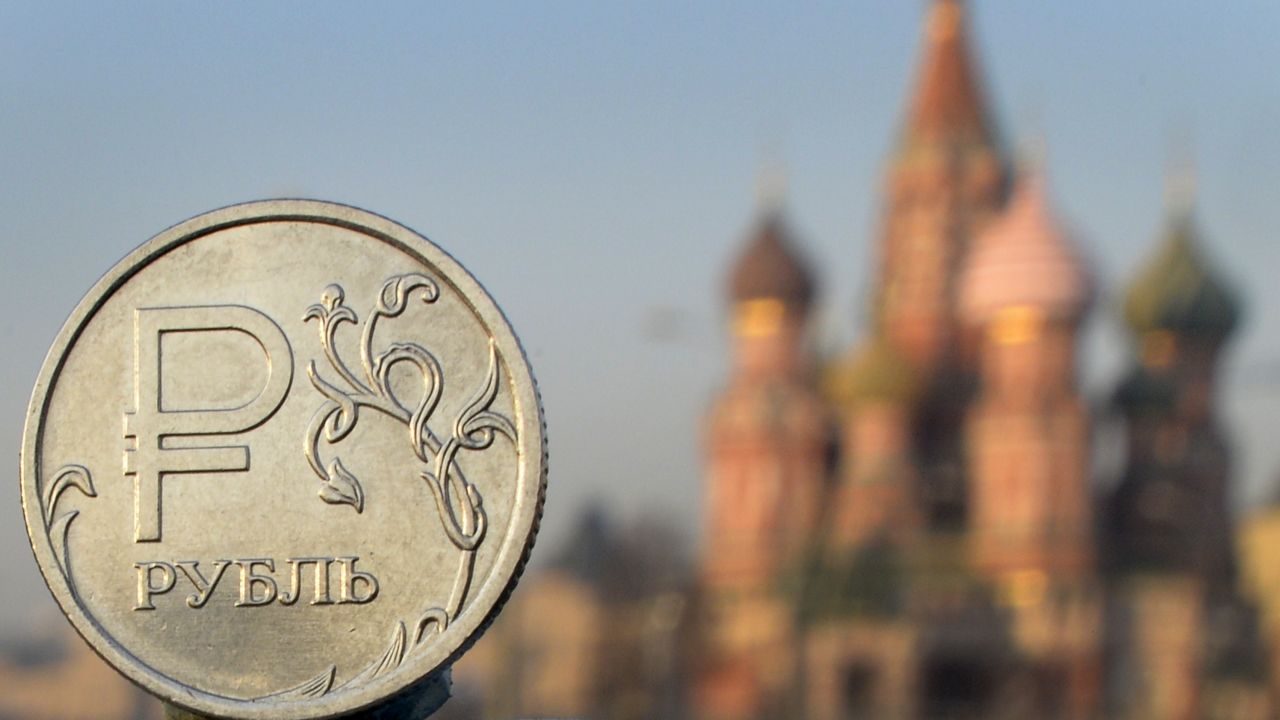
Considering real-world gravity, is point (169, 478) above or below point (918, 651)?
above

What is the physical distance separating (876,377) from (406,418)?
1631 inches

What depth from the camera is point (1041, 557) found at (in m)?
42.0

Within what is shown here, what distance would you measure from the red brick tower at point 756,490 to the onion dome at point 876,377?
75 centimetres

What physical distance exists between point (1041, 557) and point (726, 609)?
5795 millimetres

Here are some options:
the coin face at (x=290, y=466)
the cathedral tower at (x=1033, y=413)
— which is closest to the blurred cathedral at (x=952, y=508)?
the cathedral tower at (x=1033, y=413)

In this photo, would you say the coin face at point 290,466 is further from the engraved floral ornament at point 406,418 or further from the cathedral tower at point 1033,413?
the cathedral tower at point 1033,413

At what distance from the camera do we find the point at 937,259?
4481 centimetres

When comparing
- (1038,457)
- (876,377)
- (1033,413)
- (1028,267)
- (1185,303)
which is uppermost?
(1028,267)

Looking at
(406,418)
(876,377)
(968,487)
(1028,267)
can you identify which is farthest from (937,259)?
(406,418)

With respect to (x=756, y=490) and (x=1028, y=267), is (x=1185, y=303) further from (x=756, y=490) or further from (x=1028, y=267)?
(x=756, y=490)

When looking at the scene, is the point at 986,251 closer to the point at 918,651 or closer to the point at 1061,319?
the point at 1061,319

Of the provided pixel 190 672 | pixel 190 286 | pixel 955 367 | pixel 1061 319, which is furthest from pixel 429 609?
pixel 955 367

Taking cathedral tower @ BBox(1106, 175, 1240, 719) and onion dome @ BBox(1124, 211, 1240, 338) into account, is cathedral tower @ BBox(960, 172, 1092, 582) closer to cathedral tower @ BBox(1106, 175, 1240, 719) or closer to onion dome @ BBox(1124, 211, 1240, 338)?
cathedral tower @ BBox(1106, 175, 1240, 719)

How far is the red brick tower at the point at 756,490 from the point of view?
44.0 meters
